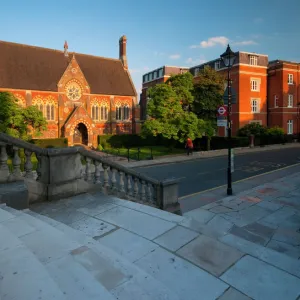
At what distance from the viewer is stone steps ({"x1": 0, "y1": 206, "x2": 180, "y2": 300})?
2137 millimetres

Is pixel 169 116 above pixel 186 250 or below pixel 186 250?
above

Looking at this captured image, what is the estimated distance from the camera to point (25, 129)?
1073 inches

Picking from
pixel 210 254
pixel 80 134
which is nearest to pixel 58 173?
pixel 210 254

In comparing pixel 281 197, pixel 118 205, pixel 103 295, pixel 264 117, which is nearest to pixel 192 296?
pixel 103 295

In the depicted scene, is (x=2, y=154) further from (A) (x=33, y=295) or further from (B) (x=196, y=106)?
(B) (x=196, y=106)

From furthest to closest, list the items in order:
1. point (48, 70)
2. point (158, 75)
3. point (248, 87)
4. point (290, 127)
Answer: point (158, 75) → point (290, 127) → point (248, 87) → point (48, 70)

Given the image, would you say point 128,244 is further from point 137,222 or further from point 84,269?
point 84,269

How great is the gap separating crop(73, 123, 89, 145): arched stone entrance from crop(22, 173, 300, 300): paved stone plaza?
31.1 meters

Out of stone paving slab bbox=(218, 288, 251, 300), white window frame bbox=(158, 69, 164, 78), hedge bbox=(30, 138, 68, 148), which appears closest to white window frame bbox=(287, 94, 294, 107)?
white window frame bbox=(158, 69, 164, 78)

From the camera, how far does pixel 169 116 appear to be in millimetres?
25891

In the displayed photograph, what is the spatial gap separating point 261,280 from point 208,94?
2665 centimetres

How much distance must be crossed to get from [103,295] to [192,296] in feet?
3.22

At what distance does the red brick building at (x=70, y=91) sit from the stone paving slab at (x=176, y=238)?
3165cm

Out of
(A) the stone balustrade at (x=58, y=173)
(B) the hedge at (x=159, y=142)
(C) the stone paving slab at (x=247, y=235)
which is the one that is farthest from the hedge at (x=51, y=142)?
(C) the stone paving slab at (x=247, y=235)
